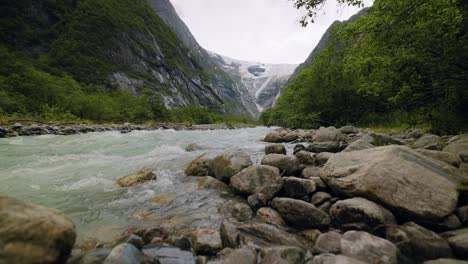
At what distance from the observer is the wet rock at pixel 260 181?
4605 mm

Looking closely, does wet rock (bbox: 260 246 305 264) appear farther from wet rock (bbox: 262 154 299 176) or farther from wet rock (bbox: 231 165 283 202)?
wet rock (bbox: 262 154 299 176)

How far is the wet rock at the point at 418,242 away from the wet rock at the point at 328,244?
69 centimetres

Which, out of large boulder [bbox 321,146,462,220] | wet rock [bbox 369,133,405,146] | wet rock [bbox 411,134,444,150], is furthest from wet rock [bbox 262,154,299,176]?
wet rock [bbox 369,133,405,146]

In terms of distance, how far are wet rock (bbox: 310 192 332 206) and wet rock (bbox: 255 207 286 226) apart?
724 mm

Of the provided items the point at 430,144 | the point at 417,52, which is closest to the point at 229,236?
the point at 430,144

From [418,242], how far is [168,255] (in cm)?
313

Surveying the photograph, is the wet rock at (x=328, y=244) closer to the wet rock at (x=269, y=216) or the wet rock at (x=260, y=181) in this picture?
the wet rock at (x=269, y=216)

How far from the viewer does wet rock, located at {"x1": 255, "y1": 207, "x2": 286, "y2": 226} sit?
395cm

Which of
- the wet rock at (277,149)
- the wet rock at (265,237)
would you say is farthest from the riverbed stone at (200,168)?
the wet rock at (265,237)

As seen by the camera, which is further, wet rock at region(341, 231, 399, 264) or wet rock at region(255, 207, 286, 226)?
wet rock at region(255, 207, 286, 226)

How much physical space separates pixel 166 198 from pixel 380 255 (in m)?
4.20

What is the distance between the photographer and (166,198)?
213 inches

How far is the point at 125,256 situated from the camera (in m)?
2.52

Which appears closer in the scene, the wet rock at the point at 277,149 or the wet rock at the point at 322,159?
the wet rock at the point at 322,159
